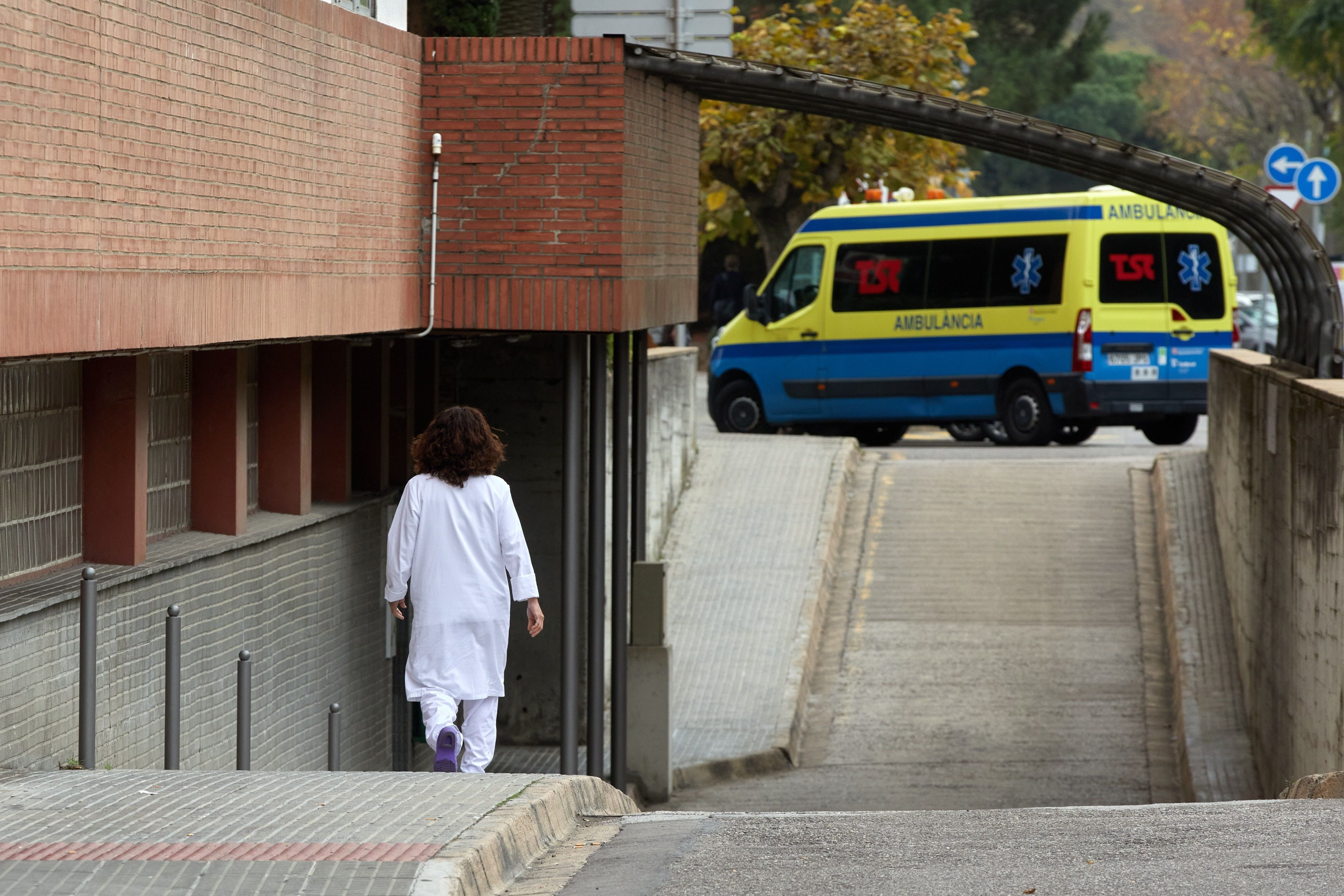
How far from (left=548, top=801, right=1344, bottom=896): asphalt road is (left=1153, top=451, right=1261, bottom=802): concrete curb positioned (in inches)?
115

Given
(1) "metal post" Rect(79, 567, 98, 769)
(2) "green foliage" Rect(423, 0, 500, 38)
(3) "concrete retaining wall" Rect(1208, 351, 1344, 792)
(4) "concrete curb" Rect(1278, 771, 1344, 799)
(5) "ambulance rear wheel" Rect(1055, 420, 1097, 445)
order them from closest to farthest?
(1) "metal post" Rect(79, 567, 98, 769)
(4) "concrete curb" Rect(1278, 771, 1344, 799)
(3) "concrete retaining wall" Rect(1208, 351, 1344, 792)
(2) "green foliage" Rect(423, 0, 500, 38)
(5) "ambulance rear wheel" Rect(1055, 420, 1097, 445)

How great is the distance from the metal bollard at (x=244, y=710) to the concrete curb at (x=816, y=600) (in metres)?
4.37

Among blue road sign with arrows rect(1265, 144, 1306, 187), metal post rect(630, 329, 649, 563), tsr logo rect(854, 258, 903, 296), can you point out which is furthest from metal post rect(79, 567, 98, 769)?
blue road sign with arrows rect(1265, 144, 1306, 187)

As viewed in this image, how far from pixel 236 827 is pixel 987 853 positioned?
2021mm

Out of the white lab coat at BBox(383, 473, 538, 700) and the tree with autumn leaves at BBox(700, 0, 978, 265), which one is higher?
the tree with autumn leaves at BBox(700, 0, 978, 265)

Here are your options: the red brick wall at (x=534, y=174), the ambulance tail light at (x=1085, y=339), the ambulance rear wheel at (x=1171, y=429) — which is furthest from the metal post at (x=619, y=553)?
the ambulance rear wheel at (x=1171, y=429)

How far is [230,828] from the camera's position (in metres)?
4.96

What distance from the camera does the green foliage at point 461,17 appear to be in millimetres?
11414

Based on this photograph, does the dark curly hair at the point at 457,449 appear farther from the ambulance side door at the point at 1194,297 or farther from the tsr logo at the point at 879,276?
the tsr logo at the point at 879,276

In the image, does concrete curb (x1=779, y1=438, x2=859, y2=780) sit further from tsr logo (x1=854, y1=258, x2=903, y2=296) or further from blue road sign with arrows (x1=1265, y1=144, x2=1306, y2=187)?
blue road sign with arrows (x1=1265, y1=144, x2=1306, y2=187)

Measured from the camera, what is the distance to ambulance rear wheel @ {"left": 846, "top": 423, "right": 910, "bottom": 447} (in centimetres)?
2056

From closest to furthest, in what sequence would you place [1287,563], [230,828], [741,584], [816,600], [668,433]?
[230,828]
[1287,563]
[816,600]
[741,584]
[668,433]

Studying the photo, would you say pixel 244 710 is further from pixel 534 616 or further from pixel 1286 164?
pixel 1286 164

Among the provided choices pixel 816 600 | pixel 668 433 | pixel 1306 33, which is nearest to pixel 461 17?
pixel 668 433
